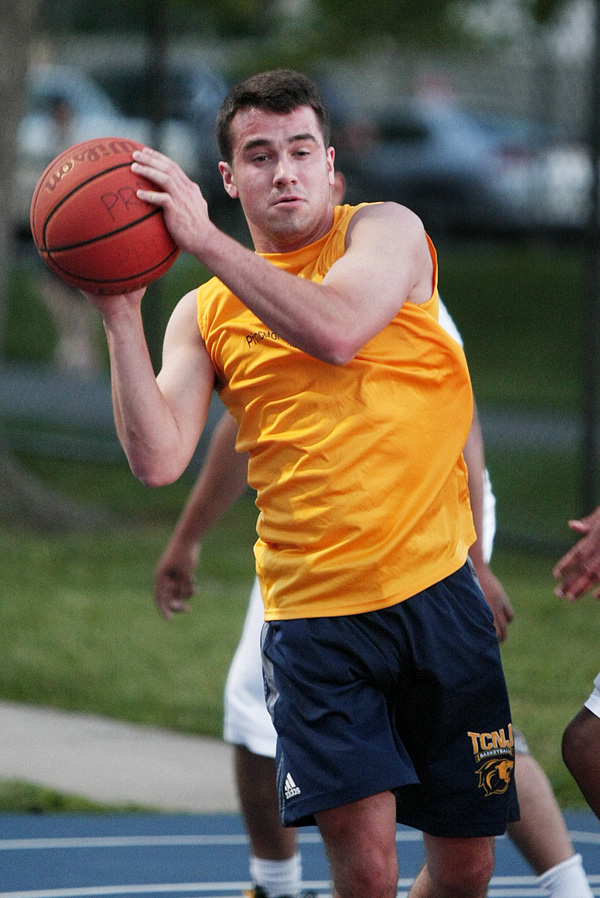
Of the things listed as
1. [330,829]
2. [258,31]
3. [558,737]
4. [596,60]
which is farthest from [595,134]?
[258,31]

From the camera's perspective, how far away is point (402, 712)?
3.29 meters

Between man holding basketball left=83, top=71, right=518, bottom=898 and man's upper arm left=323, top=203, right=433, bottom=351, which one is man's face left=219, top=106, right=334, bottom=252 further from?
man's upper arm left=323, top=203, right=433, bottom=351

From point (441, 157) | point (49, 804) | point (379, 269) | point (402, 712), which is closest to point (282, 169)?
point (379, 269)

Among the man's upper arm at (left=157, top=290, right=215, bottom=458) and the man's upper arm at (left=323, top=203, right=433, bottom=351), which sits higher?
the man's upper arm at (left=323, top=203, right=433, bottom=351)

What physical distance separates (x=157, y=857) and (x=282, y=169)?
2839 millimetres

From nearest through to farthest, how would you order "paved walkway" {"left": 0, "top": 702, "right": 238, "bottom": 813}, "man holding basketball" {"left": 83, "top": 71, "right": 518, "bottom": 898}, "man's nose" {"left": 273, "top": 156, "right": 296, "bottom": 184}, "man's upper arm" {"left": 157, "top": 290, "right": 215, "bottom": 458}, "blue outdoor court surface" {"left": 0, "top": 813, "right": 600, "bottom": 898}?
"man holding basketball" {"left": 83, "top": 71, "right": 518, "bottom": 898}
"man's nose" {"left": 273, "top": 156, "right": 296, "bottom": 184}
"man's upper arm" {"left": 157, "top": 290, "right": 215, "bottom": 458}
"blue outdoor court surface" {"left": 0, "top": 813, "right": 600, "bottom": 898}
"paved walkway" {"left": 0, "top": 702, "right": 238, "bottom": 813}

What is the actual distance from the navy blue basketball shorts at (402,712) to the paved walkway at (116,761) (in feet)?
8.56

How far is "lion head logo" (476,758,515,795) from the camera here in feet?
10.7

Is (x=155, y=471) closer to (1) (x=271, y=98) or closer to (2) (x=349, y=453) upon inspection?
(2) (x=349, y=453)

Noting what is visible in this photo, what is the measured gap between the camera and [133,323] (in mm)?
3086

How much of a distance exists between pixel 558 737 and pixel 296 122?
12.9ft

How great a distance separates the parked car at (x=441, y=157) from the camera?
17.9 m

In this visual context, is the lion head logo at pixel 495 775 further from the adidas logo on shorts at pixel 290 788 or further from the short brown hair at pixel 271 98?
the short brown hair at pixel 271 98

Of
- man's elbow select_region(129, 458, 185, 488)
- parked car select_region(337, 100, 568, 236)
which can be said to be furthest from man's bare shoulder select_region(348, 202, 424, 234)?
parked car select_region(337, 100, 568, 236)
